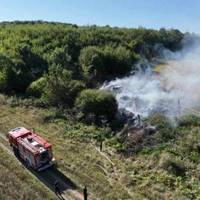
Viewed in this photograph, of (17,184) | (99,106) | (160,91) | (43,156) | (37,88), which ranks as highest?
(160,91)

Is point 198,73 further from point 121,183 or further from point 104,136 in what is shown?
point 121,183

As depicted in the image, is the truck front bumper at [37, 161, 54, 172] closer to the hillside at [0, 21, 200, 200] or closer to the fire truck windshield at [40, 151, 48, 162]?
the fire truck windshield at [40, 151, 48, 162]

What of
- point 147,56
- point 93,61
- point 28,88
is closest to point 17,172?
point 28,88

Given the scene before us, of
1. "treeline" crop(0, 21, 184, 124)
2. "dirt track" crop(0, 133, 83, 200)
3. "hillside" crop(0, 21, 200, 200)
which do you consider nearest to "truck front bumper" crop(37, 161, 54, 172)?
"dirt track" crop(0, 133, 83, 200)

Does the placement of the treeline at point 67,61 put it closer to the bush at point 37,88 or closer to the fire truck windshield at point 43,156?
the bush at point 37,88

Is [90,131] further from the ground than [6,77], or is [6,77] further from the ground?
[6,77]

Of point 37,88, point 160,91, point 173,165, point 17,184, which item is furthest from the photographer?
point 37,88

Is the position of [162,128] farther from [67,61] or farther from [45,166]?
[67,61]

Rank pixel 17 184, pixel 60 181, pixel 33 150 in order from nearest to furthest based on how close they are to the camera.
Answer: pixel 17 184 < pixel 60 181 < pixel 33 150

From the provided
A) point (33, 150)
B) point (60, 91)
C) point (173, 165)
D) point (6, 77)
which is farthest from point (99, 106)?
point (6, 77)
